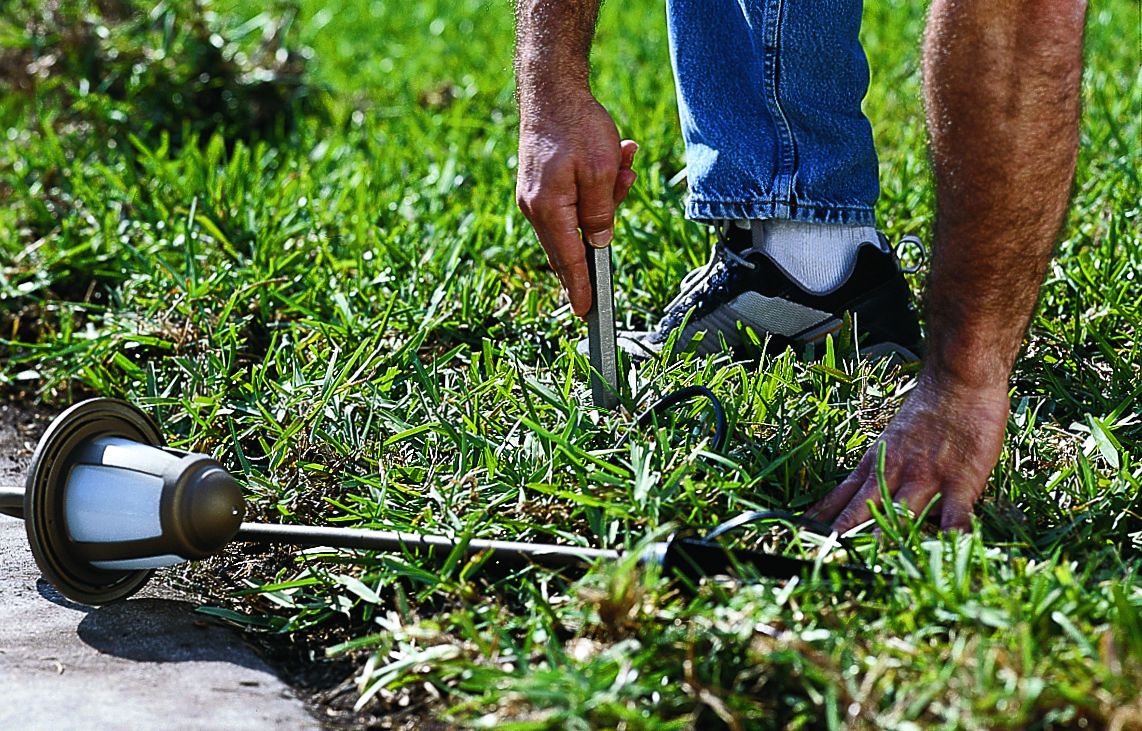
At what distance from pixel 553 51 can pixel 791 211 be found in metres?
0.62

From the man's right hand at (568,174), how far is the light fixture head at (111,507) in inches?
25.4

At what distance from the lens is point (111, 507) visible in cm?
188

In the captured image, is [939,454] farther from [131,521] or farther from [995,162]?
[131,521]

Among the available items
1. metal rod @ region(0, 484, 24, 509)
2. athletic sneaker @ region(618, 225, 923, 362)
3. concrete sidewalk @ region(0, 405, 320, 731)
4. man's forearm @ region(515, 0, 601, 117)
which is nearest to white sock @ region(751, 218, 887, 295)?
athletic sneaker @ region(618, 225, 923, 362)

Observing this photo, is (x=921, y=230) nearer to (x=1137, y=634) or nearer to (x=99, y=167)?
(x=1137, y=634)

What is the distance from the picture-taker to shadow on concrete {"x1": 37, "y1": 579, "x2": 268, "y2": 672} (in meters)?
1.83

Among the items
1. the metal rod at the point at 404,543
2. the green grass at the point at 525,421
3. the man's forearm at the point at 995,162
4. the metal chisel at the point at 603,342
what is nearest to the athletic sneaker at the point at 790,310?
the green grass at the point at 525,421

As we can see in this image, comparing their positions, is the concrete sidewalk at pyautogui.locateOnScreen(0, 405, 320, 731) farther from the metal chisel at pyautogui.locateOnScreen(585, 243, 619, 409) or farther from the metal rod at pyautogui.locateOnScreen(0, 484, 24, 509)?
the metal chisel at pyautogui.locateOnScreen(585, 243, 619, 409)

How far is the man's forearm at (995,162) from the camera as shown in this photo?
71.6 inches

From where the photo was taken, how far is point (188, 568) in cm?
212

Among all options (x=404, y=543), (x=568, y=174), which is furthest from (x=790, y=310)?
(x=404, y=543)

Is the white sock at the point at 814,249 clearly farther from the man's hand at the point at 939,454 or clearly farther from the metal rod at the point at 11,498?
the metal rod at the point at 11,498

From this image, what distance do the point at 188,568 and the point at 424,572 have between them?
488 millimetres

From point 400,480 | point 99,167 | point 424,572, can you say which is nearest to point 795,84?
point 400,480
